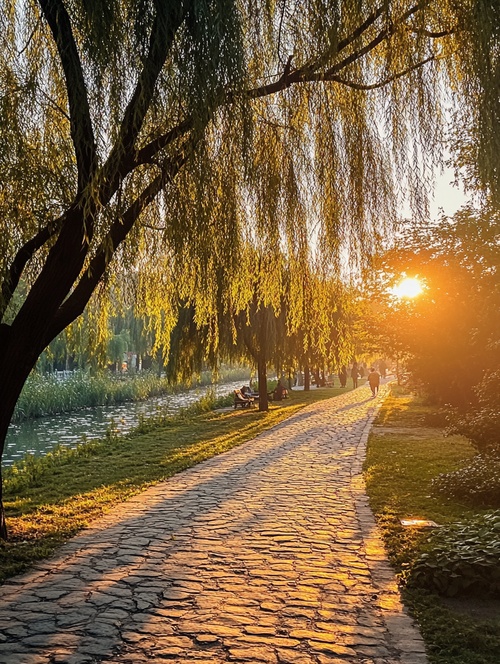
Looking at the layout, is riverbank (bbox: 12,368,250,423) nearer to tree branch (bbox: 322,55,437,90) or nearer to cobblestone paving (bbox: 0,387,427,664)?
cobblestone paving (bbox: 0,387,427,664)

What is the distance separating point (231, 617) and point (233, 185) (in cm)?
331

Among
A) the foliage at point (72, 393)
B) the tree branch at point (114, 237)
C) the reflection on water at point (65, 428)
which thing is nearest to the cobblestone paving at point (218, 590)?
the tree branch at point (114, 237)

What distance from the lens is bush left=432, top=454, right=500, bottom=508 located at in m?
7.82

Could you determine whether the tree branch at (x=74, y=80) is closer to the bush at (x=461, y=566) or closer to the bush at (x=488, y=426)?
the bush at (x=461, y=566)

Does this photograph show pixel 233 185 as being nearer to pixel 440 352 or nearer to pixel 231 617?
pixel 231 617

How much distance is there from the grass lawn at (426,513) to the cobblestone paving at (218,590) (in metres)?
0.15

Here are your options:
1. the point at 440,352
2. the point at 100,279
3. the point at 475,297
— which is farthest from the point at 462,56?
the point at 440,352

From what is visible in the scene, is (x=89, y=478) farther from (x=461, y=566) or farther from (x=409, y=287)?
(x=409, y=287)

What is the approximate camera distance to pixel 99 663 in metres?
3.45

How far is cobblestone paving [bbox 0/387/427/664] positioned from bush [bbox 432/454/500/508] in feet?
3.96

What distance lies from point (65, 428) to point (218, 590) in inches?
747

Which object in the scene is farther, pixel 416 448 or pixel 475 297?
pixel 475 297

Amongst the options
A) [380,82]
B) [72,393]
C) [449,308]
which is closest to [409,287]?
[449,308]

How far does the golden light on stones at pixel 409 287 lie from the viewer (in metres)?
17.3
